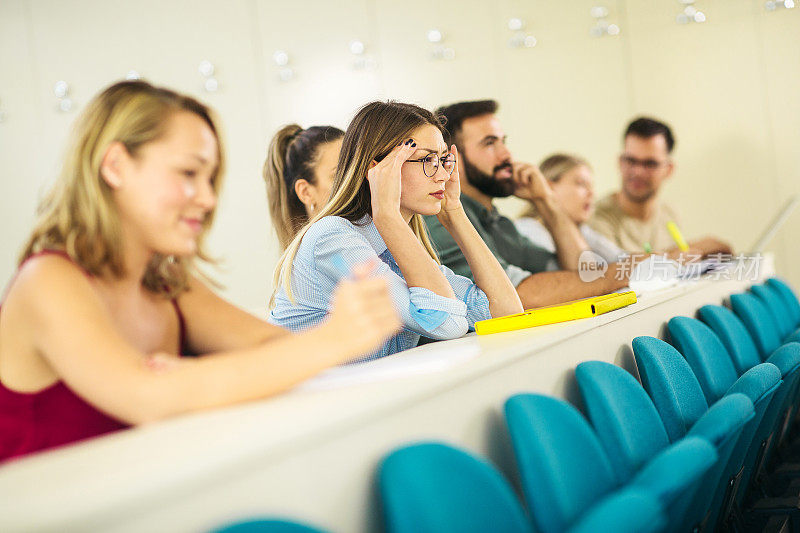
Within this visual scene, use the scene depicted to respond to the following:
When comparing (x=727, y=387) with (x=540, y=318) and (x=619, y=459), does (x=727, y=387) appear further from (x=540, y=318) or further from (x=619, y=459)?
(x=619, y=459)

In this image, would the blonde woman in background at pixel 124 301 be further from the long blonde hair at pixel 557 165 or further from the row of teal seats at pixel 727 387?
the long blonde hair at pixel 557 165

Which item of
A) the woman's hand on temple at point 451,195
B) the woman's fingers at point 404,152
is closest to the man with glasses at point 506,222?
the woman's hand on temple at point 451,195

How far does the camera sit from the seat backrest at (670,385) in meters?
1.88

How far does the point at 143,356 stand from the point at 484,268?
1.39 m

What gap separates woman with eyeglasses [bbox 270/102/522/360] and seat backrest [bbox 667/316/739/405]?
0.47 metres

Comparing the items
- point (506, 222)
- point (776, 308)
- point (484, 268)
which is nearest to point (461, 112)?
point (506, 222)

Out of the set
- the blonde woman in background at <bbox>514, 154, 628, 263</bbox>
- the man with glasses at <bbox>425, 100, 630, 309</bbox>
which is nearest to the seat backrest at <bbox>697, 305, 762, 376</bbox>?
the man with glasses at <bbox>425, 100, 630, 309</bbox>

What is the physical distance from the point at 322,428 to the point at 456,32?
4.75m

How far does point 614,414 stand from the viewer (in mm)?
1580

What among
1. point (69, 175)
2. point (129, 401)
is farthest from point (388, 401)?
point (69, 175)

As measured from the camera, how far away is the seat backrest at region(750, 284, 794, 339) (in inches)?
143

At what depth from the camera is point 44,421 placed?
1.22 meters

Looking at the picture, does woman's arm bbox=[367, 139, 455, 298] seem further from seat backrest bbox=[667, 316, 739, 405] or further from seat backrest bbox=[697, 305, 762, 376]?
seat backrest bbox=[697, 305, 762, 376]

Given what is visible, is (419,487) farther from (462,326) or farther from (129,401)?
(462,326)
